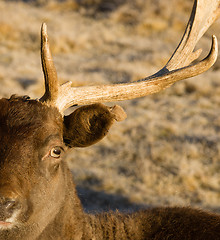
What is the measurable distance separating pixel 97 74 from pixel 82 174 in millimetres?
6050

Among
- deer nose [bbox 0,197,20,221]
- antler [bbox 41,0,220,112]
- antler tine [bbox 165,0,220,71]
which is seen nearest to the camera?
deer nose [bbox 0,197,20,221]

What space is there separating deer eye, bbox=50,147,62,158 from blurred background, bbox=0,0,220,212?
0.39m

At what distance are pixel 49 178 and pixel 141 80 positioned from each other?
52.6 inches

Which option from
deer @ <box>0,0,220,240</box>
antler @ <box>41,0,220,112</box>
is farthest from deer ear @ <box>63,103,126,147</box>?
antler @ <box>41,0,220,112</box>

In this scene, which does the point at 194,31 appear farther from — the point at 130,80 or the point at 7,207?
the point at 130,80


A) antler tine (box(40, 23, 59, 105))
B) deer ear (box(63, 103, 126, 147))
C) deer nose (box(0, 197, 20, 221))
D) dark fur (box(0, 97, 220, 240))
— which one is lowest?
deer nose (box(0, 197, 20, 221))

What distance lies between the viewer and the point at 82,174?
820 centimetres

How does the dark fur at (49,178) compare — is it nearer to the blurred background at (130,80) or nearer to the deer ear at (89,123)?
the deer ear at (89,123)

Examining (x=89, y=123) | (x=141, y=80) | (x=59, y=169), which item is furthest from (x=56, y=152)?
(x=141, y=80)

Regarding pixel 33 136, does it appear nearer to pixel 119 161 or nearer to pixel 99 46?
pixel 119 161

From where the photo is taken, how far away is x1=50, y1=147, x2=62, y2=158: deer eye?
369 cm

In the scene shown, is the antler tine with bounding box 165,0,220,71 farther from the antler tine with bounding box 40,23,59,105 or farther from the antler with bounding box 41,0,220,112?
the antler tine with bounding box 40,23,59,105

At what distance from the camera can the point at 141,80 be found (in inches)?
170

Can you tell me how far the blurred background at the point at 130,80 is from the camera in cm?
778
